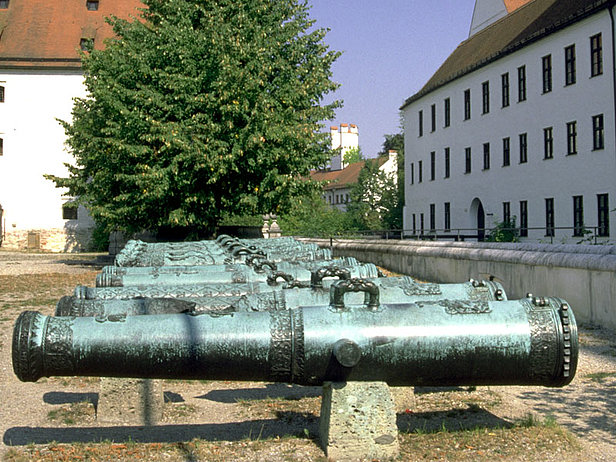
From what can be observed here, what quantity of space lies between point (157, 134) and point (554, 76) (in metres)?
19.3

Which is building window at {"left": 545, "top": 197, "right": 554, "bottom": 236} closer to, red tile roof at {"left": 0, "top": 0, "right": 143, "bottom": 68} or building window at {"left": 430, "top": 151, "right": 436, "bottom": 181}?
building window at {"left": 430, "top": 151, "right": 436, "bottom": 181}

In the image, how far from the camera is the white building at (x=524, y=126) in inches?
1179

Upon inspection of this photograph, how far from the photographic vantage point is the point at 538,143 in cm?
3466

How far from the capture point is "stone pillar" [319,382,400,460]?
181 inches

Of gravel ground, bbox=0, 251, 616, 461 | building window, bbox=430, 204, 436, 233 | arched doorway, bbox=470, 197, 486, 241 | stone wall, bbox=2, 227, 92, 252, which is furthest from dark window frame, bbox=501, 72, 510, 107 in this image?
gravel ground, bbox=0, 251, 616, 461

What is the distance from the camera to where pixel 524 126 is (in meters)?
36.2

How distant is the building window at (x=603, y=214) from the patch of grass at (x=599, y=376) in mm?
21699

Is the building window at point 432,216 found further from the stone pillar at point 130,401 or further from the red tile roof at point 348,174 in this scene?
the red tile roof at point 348,174

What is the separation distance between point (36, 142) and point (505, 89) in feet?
92.6

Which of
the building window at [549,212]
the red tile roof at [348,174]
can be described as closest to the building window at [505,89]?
the building window at [549,212]

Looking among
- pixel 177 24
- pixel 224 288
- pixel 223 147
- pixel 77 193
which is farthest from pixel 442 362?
pixel 77 193

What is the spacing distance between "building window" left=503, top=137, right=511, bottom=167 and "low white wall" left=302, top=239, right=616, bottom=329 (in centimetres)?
1381

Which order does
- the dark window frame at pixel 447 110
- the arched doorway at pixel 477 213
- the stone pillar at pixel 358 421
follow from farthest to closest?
the dark window frame at pixel 447 110
the arched doorway at pixel 477 213
the stone pillar at pixel 358 421

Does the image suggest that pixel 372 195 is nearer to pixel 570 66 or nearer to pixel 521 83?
pixel 521 83
